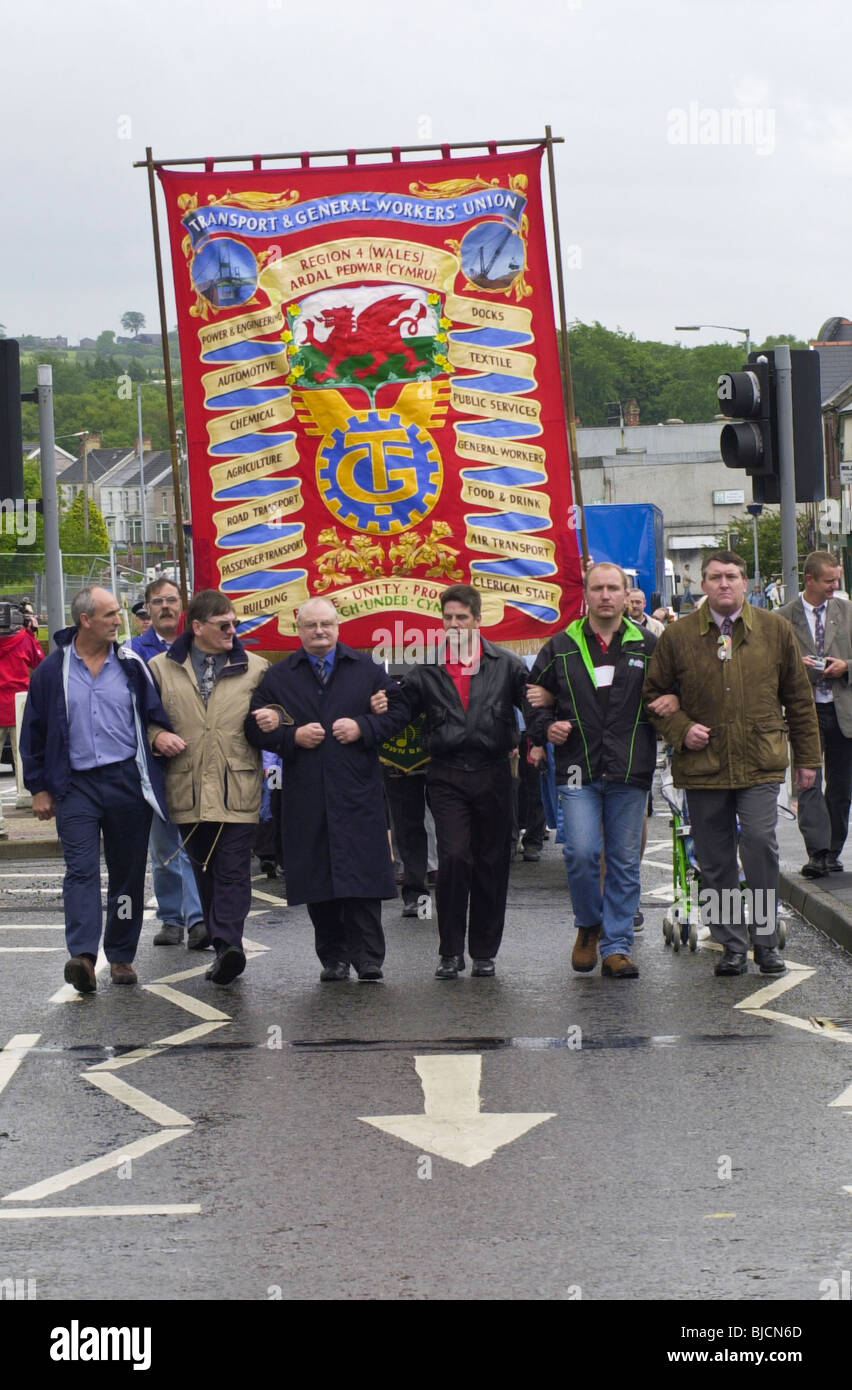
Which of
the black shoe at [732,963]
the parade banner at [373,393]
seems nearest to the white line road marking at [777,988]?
the black shoe at [732,963]

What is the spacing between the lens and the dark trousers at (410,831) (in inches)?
467

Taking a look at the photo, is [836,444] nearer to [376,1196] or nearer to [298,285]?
[298,285]

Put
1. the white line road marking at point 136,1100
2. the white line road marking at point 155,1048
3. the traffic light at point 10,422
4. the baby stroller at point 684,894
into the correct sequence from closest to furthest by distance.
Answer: the white line road marking at point 136,1100, the white line road marking at point 155,1048, the baby stroller at point 684,894, the traffic light at point 10,422

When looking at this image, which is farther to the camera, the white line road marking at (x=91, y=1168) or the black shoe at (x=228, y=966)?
the black shoe at (x=228, y=966)

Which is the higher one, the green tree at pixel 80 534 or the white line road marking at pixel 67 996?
the green tree at pixel 80 534

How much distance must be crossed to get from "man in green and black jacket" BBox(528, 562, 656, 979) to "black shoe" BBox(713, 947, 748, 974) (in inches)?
15.4

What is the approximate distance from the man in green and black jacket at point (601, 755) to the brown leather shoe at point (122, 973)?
206cm

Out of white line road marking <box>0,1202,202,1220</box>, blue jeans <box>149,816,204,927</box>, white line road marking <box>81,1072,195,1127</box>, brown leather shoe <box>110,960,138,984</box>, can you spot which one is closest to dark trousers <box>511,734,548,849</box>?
blue jeans <box>149,816,204,927</box>

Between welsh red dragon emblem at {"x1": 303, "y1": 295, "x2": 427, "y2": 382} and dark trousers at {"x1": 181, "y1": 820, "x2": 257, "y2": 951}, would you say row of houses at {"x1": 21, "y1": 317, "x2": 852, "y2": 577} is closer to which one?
welsh red dragon emblem at {"x1": 303, "y1": 295, "x2": 427, "y2": 382}

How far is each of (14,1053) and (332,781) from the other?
2152 mm

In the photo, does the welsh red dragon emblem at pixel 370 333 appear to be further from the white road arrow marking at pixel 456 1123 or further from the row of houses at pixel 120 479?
the row of houses at pixel 120 479

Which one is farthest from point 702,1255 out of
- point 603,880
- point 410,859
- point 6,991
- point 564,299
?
point 564,299

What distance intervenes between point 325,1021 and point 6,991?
5.72 feet

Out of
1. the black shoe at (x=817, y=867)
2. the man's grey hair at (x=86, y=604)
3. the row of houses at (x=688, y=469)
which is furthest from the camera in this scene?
the row of houses at (x=688, y=469)
